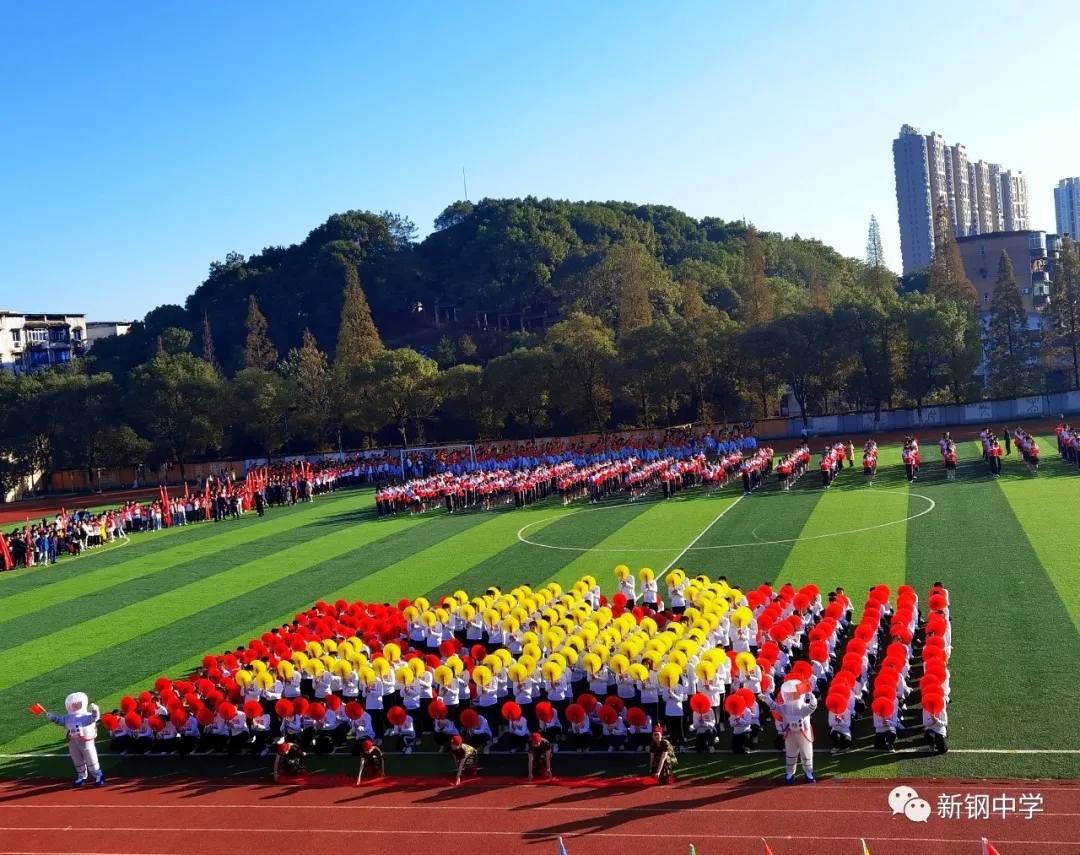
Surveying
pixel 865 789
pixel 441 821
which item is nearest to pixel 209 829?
pixel 441 821

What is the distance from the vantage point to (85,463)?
216ft

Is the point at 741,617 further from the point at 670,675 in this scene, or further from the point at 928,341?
the point at 928,341

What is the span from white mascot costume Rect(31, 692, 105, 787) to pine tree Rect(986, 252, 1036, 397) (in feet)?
161

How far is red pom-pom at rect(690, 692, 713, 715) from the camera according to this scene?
13.2 m

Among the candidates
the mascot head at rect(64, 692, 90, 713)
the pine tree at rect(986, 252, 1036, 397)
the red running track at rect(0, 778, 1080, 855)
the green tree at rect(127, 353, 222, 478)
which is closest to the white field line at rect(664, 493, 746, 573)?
the red running track at rect(0, 778, 1080, 855)

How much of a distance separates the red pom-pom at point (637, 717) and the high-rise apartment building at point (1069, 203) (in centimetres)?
20216

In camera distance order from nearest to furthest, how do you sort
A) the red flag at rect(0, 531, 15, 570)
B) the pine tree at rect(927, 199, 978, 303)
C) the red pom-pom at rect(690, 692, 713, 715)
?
the red pom-pom at rect(690, 692, 713, 715) < the red flag at rect(0, 531, 15, 570) < the pine tree at rect(927, 199, 978, 303)

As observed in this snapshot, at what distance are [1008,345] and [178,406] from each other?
49.8m

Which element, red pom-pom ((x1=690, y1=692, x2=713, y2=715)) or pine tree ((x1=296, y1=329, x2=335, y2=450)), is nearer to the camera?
red pom-pom ((x1=690, y1=692, x2=713, y2=715))

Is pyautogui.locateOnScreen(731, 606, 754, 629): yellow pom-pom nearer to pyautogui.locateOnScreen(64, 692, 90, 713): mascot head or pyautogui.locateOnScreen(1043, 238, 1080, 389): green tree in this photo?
pyautogui.locateOnScreen(64, 692, 90, 713): mascot head

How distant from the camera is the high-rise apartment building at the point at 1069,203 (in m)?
190

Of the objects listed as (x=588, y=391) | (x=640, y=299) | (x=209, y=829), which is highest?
(x=640, y=299)

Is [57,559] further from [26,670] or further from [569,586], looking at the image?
[569,586]

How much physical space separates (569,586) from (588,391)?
3511 cm
